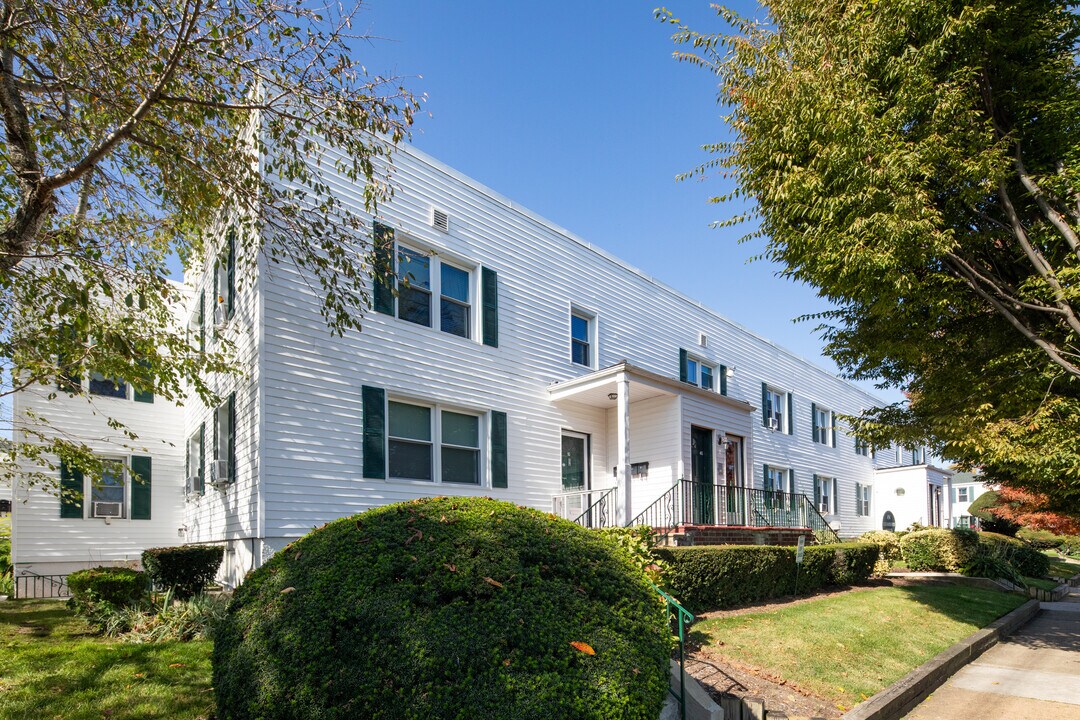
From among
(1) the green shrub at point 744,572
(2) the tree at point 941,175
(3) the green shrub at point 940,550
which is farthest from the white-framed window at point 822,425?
(2) the tree at point 941,175

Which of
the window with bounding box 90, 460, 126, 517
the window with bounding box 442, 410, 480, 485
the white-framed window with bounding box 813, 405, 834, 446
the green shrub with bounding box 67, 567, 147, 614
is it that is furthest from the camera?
the white-framed window with bounding box 813, 405, 834, 446

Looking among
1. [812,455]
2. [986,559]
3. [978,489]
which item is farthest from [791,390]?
[978,489]

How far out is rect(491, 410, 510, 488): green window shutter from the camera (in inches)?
473

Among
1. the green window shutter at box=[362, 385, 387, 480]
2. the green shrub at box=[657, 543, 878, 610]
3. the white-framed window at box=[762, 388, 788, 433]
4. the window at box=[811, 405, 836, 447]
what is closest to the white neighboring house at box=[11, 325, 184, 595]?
the green window shutter at box=[362, 385, 387, 480]

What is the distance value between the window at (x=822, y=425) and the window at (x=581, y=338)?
43.1 ft

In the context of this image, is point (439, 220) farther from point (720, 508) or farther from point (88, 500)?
point (88, 500)

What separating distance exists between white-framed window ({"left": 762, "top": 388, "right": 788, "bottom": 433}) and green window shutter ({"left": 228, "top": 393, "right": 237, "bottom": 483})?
16384 millimetres

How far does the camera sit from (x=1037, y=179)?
7.86 metres

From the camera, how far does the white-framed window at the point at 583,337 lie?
48.5 ft

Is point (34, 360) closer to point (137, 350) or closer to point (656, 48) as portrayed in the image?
point (137, 350)

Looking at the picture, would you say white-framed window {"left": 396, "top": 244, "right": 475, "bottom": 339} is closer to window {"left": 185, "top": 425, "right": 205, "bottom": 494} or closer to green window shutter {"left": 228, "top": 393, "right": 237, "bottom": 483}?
green window shutter {"left": 228, "top": 393, "right": 237, "bottom": 483}

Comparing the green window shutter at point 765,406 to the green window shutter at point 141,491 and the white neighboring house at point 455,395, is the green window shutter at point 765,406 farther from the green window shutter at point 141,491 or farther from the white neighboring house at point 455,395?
the green window shutter at point 141,491

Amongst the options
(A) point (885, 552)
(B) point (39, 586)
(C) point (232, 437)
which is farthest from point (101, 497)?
(A) point (885, 552)

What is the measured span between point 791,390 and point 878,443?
45.6 ft
